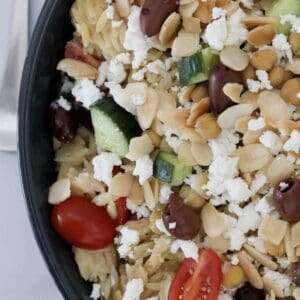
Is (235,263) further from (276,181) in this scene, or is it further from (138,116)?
(138,116)

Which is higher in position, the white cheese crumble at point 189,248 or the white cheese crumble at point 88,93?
the white cheese crumble at point 88,93

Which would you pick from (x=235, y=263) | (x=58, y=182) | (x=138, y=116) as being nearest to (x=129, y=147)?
(x=138, y=116)

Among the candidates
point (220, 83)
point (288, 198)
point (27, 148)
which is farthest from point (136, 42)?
point (288, 198)

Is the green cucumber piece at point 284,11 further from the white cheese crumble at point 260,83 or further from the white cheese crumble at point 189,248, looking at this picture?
the white cheese crumble at point 189,248

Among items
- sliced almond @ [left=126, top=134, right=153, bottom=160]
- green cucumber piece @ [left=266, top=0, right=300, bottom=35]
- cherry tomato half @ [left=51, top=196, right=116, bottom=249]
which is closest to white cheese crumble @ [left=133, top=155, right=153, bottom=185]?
sliced almond @ [left=126, top=134, right=153, bottom=160]

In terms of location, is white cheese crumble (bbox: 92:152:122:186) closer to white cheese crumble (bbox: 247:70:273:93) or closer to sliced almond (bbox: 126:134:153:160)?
sliced almond (bbox: 126:134:153:160)

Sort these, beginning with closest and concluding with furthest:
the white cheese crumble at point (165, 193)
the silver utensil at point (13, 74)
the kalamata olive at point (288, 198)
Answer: the kalamata olive at point (288, 198)
the white cheese crumble at point (165, 193)
the silver utensil at point (13, 74)

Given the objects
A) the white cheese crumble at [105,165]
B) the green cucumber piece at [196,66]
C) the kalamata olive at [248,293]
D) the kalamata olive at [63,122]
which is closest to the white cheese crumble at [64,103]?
the kalamata olive at [63,122]
